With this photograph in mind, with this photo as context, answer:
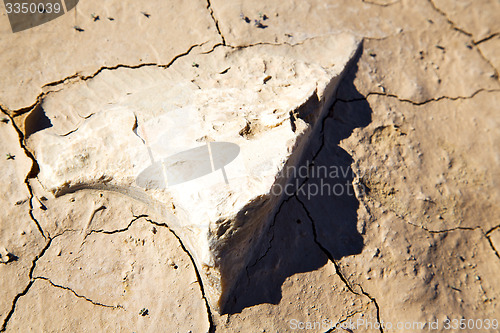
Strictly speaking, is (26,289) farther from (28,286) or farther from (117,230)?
(117,230)

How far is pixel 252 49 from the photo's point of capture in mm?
3254

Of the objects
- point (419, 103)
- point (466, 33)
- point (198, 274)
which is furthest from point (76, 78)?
point (466, 33)

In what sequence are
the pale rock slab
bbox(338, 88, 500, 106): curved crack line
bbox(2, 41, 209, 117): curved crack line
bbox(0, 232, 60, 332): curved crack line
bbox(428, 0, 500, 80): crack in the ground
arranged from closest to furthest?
the pale rock slab < bbox(0, 232, 60, 332): curved crack line < bbox(2, 41, 209, 117): curved crack line < bbox(338, 88, 500, 106): curved crack line < bbox(428, 0, 500, 80): crack in the ground

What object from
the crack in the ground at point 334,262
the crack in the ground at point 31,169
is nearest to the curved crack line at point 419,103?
the crack in the ground at point 334,262

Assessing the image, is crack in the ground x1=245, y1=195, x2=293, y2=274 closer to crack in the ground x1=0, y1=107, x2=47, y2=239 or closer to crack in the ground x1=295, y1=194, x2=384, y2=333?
crack in the ground x1=295, y1=194, x2=384, y2=333

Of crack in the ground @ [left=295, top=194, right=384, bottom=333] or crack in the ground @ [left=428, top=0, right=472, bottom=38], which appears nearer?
crack in the ground @ [left=295, top=194, right=384, bottom=333]

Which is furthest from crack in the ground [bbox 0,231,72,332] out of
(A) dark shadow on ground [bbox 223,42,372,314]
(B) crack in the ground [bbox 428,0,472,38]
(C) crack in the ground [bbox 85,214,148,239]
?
(B) crack in the ground [bbox 428,0,472,38]

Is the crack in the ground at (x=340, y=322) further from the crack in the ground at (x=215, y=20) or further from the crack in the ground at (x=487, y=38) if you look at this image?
the crack in the ground at (x=487, y=38)

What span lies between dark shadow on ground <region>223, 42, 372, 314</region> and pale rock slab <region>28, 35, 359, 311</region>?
15 centimetres

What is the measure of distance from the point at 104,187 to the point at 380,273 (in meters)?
2.11

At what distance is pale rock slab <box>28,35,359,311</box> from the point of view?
6.79 feet

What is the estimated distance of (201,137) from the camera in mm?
2324

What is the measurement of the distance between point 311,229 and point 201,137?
3.56 feet

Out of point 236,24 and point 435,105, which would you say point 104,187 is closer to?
point 236,24
